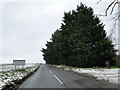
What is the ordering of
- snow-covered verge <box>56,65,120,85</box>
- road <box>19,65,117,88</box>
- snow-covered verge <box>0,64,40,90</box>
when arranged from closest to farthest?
snow-covered verge <box>0,64,40,90</box>, road <box>19,65,117,88</box>, snow-covered verge <box>56,65,120,85</box>

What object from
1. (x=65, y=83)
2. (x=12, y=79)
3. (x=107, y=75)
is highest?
(x=12, y=79)

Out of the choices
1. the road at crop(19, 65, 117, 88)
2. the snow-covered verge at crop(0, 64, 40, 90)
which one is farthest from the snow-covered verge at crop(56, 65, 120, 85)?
the snow-covered verge at crop(0, 64, 40, 90)

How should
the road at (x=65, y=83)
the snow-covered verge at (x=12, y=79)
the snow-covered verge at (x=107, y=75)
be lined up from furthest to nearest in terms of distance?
the snow-covered verge at (x=107, y=75) → the road at (x=65, y=83) → the snow-covered verge at (x=12, y=79)

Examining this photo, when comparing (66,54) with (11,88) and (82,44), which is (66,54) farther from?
(11,88)

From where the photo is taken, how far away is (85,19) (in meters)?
28.2

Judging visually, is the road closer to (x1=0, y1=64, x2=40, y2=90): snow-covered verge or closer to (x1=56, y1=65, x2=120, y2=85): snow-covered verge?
(x1=0, y1=64, x2=40, y2=90): snow-covered verge

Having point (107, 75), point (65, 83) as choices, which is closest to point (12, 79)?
point (65, 83)

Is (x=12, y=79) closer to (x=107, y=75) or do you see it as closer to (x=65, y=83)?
(x=65, y=83)

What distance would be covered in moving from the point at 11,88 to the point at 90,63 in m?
19.4

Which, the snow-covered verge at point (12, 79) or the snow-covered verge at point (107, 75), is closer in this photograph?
the snow-covered verge at point (12, 79)

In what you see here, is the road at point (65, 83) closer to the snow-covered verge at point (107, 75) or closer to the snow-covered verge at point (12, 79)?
the snow-covered verge at point (12, 79)

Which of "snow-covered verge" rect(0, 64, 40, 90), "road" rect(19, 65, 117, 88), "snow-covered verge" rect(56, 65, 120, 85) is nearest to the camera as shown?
"snow-covered verge" rect(0, 64, 40, 90)

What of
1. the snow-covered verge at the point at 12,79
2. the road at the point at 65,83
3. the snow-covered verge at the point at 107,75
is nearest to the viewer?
the snow-covered verge at the point at 12,79

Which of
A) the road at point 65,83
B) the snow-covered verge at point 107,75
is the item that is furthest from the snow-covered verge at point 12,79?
the snow-covered verge at point 107,75
